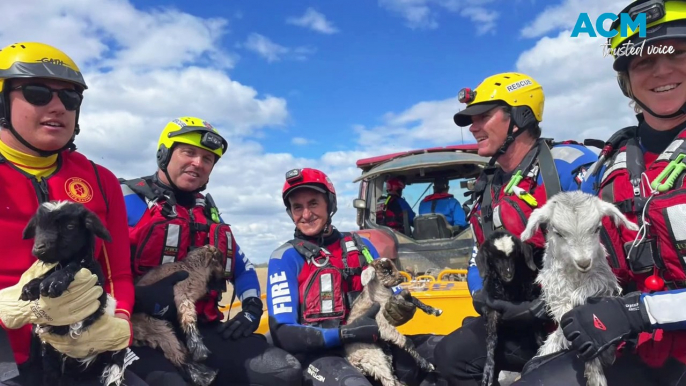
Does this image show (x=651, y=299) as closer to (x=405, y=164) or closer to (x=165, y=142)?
(x=165, y=142)

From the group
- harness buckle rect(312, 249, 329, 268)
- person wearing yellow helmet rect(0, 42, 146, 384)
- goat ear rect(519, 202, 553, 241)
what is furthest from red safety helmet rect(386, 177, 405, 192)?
person wearing yellow helmet rect(0, 42, 146, 384)

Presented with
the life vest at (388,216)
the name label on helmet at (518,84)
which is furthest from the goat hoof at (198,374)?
A: the life vest at (388,216)

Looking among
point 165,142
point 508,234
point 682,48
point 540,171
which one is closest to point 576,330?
point 508,234

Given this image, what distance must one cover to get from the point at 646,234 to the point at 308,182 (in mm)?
2521

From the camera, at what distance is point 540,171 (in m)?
3.64

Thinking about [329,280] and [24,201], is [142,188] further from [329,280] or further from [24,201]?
[329,280]

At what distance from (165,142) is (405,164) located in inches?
218

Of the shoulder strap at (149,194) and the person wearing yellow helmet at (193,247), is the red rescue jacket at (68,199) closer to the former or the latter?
the person wearing yellow helmet at (193,247)

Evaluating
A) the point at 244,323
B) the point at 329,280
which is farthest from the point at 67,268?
the point at 329,280

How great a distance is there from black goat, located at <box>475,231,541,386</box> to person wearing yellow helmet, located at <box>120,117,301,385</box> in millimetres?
1482

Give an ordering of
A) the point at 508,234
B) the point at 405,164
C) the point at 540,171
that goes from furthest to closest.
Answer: the point at 405,164
the point at 540,171
the point at 508,234

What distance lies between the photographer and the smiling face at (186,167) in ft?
13.5

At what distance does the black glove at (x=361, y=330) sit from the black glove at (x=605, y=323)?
4.82 ft

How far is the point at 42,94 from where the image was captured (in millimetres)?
2766
